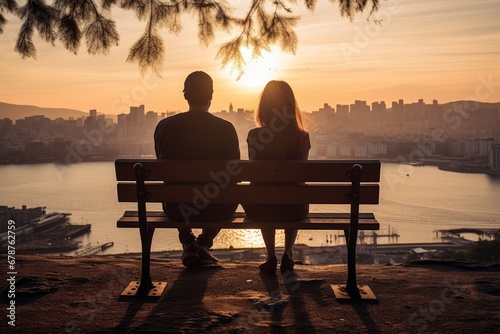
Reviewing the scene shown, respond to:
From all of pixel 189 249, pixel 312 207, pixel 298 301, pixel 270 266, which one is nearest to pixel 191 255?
pixel 189 249

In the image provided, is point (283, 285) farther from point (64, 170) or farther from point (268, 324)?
point (64, 170)

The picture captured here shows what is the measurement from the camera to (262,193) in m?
2.90

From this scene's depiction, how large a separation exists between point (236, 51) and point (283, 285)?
2337 millimetres

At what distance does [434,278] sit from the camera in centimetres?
330

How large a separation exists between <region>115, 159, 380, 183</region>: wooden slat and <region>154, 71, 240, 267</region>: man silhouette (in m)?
0.24

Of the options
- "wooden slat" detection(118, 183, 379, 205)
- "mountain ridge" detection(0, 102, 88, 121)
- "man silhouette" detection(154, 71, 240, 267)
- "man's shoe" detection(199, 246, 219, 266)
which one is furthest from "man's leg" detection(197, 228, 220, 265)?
"mountain ridge" detection(0, 102, 88, 121)

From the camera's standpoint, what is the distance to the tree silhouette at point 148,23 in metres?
4.59

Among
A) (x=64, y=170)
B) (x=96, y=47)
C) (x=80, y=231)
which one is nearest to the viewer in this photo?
(x=96, y=47)

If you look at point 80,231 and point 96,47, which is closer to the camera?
point 96,47

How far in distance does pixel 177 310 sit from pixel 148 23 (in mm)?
2728

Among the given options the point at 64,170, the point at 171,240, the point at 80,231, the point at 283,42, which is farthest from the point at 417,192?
the point at 283,42

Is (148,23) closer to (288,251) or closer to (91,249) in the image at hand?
(288,251)

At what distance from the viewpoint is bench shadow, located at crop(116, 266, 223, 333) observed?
238 cm

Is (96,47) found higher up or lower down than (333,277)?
higher up
